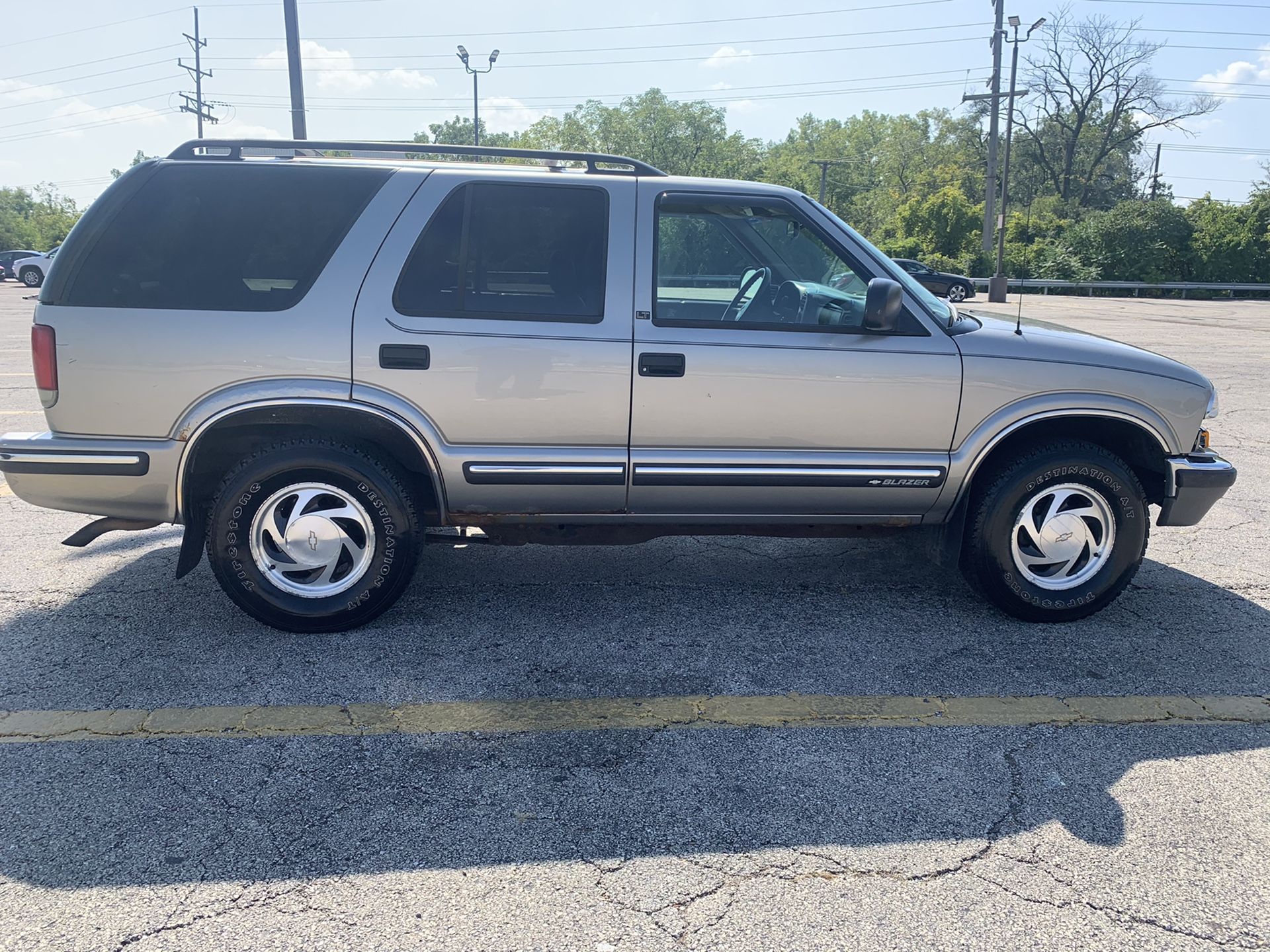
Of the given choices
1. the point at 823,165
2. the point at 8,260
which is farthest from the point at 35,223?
the point at 823,165

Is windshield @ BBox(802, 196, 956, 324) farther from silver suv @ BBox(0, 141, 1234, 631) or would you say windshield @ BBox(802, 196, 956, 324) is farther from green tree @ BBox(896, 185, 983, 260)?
green tree @ BBox(896, 185, 983, 260)

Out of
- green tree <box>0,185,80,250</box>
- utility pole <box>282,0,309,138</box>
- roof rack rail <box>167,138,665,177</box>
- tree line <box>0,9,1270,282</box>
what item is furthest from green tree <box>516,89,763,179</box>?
roof rack rail <box>167,138,665,177</box>

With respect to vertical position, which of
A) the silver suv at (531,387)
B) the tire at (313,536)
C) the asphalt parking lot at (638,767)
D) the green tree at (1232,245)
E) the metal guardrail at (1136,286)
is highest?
the green tree at (1232,245)

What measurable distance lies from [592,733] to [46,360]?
264cm

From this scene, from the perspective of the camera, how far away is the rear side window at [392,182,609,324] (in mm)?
4016

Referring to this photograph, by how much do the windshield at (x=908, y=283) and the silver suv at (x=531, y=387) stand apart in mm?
38

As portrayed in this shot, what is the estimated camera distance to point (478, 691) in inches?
144

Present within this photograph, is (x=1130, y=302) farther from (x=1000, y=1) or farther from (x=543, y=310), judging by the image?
(x=543, y=310)

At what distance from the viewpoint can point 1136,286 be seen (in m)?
37.7

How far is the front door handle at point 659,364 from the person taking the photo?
4012 millimetres

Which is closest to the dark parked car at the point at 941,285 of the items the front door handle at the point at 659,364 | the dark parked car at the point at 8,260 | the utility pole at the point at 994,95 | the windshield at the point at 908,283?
the windshield at the point at 908,283

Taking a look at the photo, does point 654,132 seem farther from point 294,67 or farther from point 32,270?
point 294,67

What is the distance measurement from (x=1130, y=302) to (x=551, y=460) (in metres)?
34.7

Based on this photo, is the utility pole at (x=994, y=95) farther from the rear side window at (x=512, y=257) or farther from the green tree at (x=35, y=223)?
the green tree at (x=35, y=223)
